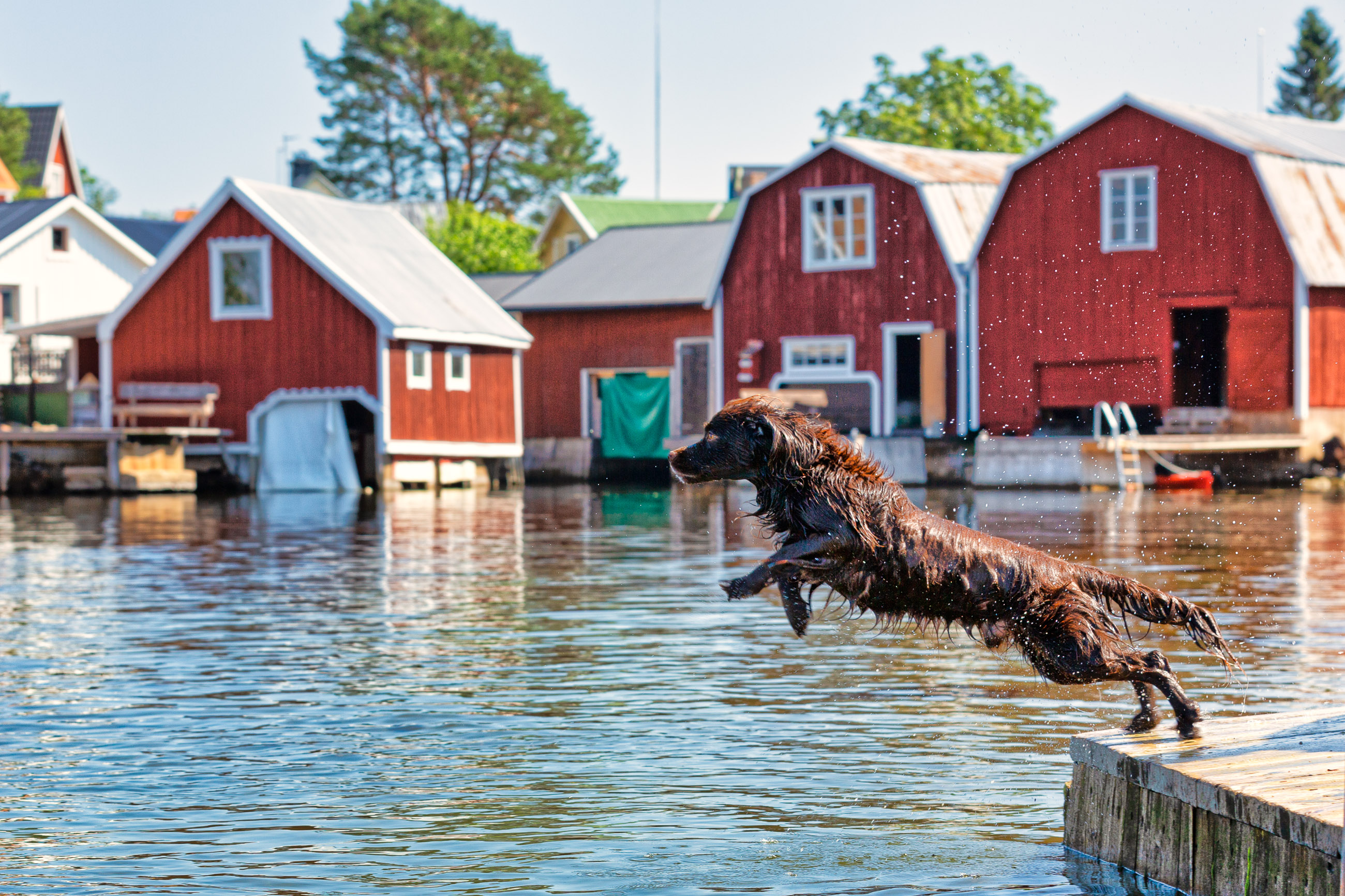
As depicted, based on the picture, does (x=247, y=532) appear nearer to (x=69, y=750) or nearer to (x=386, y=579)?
(x=386, y=579)

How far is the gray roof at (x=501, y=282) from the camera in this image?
52.9 m

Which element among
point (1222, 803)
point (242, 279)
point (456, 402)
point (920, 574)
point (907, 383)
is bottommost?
point (1222, 803)

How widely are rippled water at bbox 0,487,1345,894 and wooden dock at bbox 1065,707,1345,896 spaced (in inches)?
6.9

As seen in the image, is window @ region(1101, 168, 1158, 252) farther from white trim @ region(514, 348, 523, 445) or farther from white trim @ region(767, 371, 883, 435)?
white trim @ region(514, 348, 523, 445)

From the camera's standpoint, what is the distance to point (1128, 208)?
117ft

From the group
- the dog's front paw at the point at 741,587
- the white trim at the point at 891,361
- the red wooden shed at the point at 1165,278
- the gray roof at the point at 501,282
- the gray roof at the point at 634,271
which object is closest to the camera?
the dog's front paw at the point at 741,587

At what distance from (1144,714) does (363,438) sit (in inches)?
1344

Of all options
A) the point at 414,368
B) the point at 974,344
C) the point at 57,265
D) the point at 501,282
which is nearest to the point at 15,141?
the point at 57,265

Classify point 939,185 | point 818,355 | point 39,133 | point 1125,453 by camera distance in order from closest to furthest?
point 1125,453 < point 939,185 < point 818,355 < point 39,133

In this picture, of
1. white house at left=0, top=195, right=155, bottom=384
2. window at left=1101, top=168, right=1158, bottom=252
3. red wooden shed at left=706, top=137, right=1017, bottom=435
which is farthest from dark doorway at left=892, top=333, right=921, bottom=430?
→ white house at left=0, top=195, right=155, bottom=384

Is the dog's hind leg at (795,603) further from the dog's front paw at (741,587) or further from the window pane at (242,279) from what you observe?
the window pane at (242,279)

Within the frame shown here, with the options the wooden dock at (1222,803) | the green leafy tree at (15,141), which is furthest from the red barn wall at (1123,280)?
the green leafy tree at (15,141)

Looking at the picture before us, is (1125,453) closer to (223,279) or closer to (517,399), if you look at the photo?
(517,399)

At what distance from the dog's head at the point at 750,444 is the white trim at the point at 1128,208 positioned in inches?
1185
